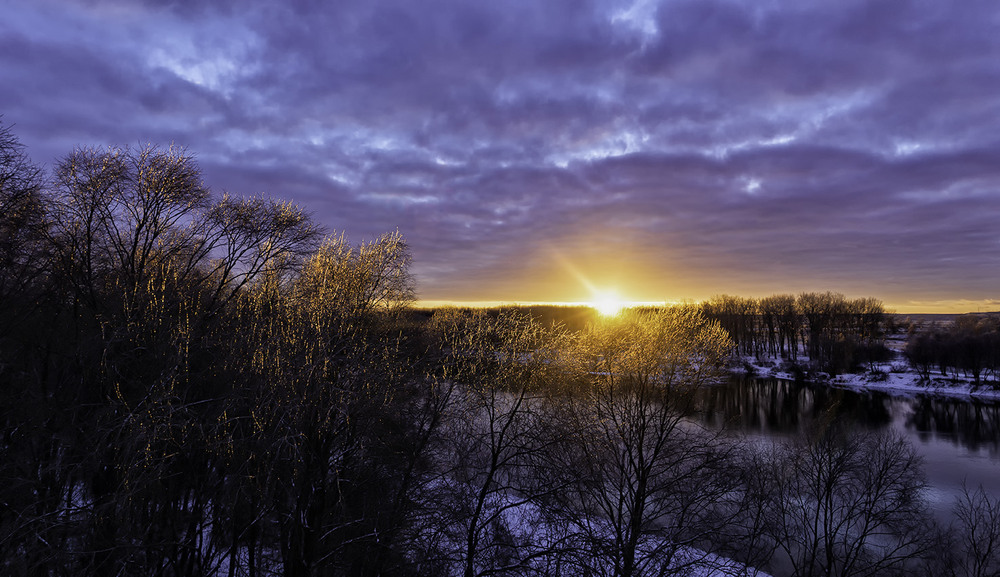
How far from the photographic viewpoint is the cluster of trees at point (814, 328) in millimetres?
70562

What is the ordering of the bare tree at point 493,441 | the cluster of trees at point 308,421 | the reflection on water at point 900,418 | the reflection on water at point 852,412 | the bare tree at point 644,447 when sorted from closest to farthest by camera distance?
the cluster of trees at point 308,421 < the bare tree at point 493,441 < the bare tree at point 644,447 < the reflection on water at point 900,418 < the reflection on water at point 852,412

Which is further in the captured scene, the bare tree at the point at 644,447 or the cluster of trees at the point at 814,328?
the cluster of trees at the point at 814,328

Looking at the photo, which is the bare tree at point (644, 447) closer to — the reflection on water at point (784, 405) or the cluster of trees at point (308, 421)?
the cluster of trees at point (308, 421)

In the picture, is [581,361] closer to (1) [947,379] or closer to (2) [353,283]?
(2) [353,283]

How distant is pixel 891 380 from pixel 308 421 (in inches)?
2993

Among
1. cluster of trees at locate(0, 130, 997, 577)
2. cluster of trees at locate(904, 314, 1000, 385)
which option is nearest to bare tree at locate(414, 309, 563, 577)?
cluster of trees at locate(0, 130, 997, 577)

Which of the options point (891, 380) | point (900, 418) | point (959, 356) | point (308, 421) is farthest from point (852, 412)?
point (308, 421)

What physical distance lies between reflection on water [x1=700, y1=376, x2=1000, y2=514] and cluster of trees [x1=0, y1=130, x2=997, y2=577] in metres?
5.51

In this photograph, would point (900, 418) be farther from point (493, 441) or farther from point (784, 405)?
point (493, 441)

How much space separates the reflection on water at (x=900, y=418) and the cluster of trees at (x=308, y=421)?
5.51 m

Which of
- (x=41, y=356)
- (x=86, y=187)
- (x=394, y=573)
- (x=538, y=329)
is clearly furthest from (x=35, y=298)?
(x=538, y=329)

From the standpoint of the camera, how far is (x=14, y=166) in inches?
534

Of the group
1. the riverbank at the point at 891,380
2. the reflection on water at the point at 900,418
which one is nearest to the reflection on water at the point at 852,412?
the reflection on water at the point at 900,418

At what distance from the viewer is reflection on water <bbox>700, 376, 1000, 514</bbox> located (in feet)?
90.0
